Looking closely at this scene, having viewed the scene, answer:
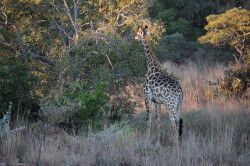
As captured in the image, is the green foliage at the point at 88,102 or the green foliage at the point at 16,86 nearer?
the green foliage at the point at 16,86

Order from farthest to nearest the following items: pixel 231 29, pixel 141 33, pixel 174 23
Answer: pixel 174 23 → pixel 231 29 → pixel 141 33

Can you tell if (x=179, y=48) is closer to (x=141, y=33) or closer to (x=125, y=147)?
(x=141, y=33)

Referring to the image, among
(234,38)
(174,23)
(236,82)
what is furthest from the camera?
(174,23)

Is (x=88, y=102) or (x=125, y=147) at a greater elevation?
(x=88, y=102)

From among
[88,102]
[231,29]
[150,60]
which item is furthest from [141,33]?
[231,29]

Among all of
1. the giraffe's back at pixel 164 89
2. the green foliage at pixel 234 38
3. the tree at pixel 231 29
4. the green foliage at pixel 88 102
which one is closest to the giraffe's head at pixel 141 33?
the giraffe's back at pixel 164 89

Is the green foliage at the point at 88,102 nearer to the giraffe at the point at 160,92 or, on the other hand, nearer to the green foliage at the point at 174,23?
the giraffe at the point at 160,92

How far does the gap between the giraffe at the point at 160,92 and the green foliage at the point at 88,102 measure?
34.7 inches

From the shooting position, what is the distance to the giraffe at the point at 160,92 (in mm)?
10477

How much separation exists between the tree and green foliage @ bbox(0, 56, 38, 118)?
7371 mm

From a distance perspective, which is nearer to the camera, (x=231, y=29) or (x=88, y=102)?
(x=88, y=102)

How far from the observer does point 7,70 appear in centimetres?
1005

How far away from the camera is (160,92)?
10.7 meters

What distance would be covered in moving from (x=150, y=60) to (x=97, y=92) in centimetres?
151
